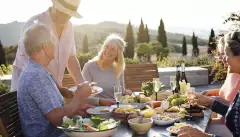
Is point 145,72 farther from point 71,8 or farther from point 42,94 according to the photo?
point 42,94

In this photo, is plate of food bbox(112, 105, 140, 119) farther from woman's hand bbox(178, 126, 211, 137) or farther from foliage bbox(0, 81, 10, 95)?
foliage bbox(0, 81, 10, 95)

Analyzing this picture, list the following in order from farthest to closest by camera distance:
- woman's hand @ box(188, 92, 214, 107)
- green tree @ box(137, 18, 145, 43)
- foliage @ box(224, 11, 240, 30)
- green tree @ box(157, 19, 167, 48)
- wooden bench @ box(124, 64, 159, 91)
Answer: green tree @ box(137, 18, 145, 43), green tree @ box(157, 19, 167, 48), foliage @ box(224, 11, 240, 30), wooden bench @ box(124, 64, 159, 91), woman's hand @ box(188, 92, 214, 107)

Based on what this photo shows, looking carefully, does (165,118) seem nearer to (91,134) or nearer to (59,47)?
(91,134)

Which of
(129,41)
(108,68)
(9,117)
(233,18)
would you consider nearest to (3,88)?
(108,68)

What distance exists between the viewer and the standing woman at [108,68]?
3902 mm

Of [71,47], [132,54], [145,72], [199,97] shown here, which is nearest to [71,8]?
[71,47]

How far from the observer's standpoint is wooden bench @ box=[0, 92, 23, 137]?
87.9 inches

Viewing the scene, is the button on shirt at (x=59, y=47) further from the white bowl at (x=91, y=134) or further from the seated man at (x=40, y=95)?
the white bowl at (x=91, y=134)

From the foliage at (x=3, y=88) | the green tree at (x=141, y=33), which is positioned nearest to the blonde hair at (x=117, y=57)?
the foliage at (x=3, y=88)

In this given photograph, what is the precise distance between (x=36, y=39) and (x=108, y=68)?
5.40 ft

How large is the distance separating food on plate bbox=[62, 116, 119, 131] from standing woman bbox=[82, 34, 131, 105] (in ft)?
5.31

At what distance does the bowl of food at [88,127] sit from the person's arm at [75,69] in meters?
1.47

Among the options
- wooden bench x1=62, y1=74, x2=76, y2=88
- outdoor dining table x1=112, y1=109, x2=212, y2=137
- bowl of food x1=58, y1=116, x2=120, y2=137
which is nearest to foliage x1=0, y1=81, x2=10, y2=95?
wooden bench x1=62, y1=74, x2=76, y2=88

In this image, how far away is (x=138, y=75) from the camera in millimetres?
4652
